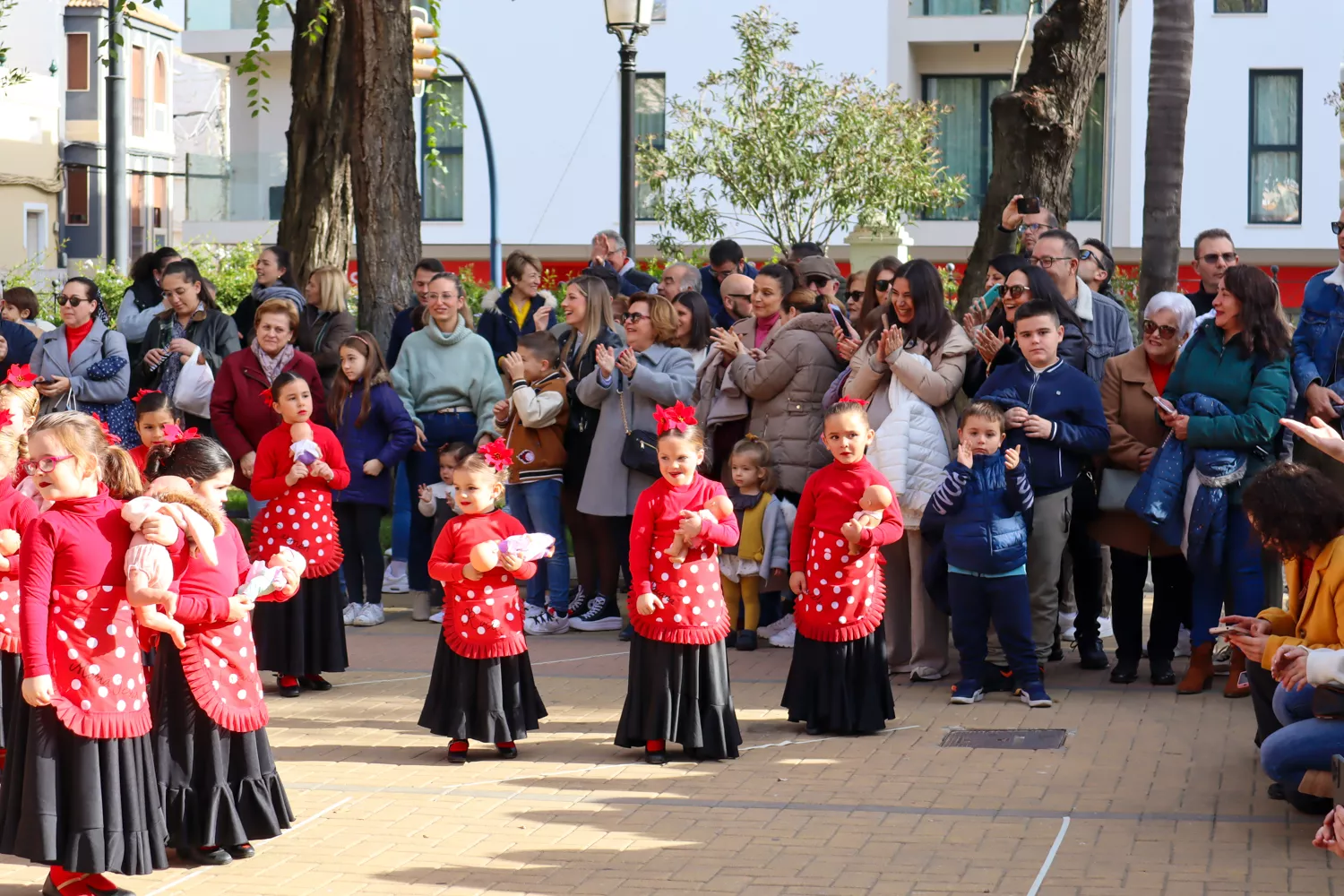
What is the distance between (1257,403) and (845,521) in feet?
7.32

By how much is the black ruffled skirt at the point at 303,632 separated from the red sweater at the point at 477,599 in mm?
1713

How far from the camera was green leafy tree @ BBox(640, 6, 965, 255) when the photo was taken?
2442 cm

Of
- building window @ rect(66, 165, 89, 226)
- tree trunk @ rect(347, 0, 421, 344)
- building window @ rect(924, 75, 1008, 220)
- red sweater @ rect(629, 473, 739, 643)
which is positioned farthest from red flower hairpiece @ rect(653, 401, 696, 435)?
building window @ rect(66, 165, 89, 226)

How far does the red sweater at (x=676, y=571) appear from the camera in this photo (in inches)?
304

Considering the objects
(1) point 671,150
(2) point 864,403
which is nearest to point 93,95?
(1) point 671,150

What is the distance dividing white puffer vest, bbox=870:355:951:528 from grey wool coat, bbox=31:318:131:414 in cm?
548

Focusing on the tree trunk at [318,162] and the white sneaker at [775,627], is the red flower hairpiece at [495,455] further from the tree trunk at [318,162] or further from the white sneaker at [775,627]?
the tree trunk at [318,162]

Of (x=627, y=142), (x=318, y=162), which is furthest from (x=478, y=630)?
(x=318, y=162)

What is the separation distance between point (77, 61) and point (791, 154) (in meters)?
40.9

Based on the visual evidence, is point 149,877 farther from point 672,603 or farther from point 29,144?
point 29,144

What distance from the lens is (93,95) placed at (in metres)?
56.9

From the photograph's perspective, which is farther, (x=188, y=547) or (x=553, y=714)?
(x=553, y=714)

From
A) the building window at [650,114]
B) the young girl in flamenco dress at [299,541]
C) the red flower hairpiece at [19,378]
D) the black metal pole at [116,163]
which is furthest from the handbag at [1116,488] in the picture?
the building window at [650,114]

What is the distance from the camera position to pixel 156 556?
572 centimetres
